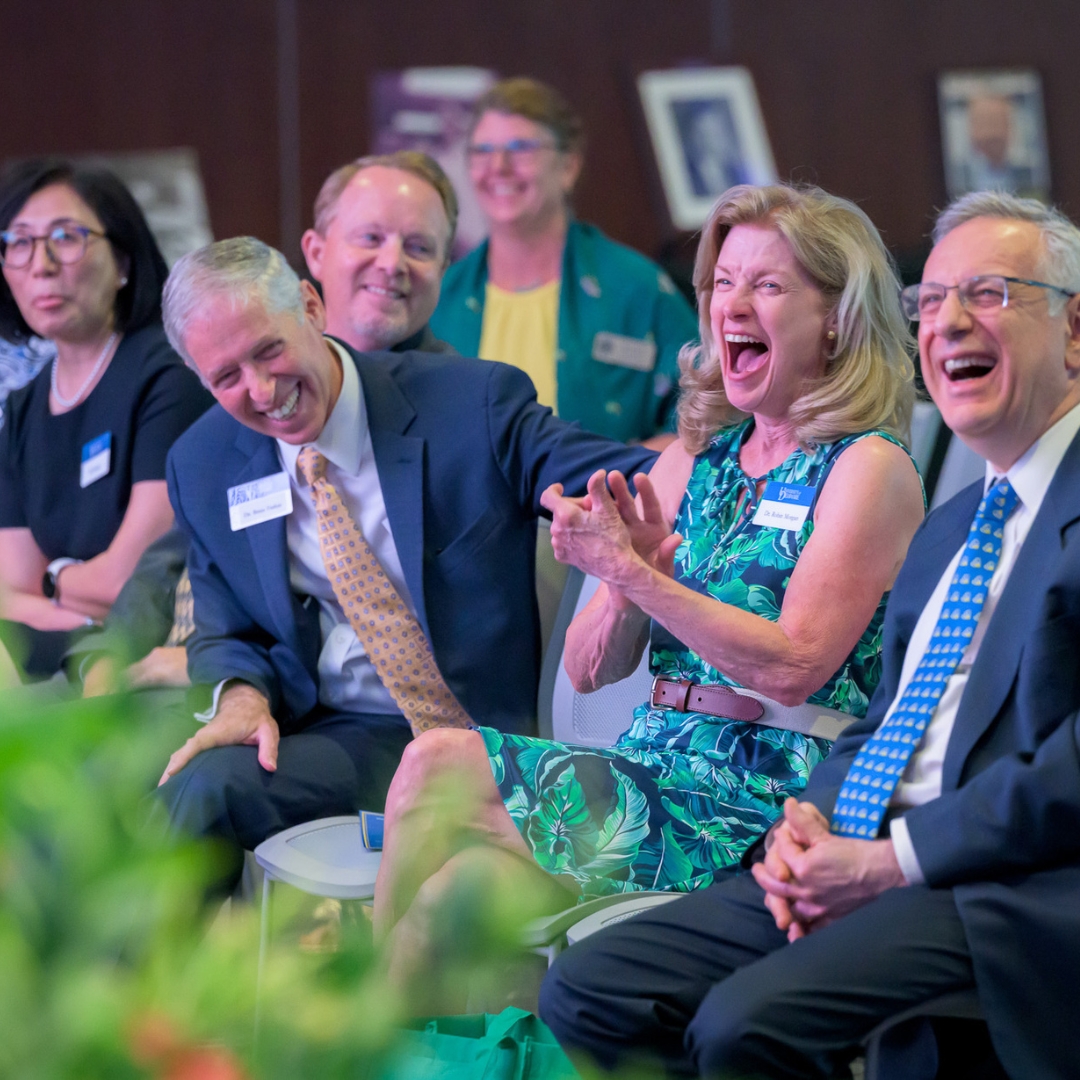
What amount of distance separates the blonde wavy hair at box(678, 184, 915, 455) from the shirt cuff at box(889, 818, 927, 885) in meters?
0.65

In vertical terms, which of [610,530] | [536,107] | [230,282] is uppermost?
[536,107]

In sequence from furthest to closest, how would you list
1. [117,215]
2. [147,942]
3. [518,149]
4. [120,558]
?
1. [518,149]
2. [117,215]
3. [120,558]
4. [147,942]

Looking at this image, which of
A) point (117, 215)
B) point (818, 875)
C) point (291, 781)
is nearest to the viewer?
point (818, 875)

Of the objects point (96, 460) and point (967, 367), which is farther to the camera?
point (96, 460)

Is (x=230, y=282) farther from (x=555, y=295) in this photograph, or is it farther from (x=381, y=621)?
(x=555, y=295)

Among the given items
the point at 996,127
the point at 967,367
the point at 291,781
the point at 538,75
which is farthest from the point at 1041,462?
the point at 996,127

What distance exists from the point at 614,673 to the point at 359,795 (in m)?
0.56

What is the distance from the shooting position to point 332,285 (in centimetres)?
321

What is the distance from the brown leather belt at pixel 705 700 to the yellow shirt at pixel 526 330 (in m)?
1.93

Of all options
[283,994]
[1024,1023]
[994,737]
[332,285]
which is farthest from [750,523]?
[283,994]

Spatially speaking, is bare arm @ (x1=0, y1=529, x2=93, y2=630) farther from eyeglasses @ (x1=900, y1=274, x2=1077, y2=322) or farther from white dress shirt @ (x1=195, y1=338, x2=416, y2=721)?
eyeglasses @ (x1=900, y1=274, x2=1077, y2=322)

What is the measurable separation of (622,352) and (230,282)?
171cm

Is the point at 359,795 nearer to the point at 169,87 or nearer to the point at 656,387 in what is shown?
the point at 656,387

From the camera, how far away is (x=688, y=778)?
2037mm
